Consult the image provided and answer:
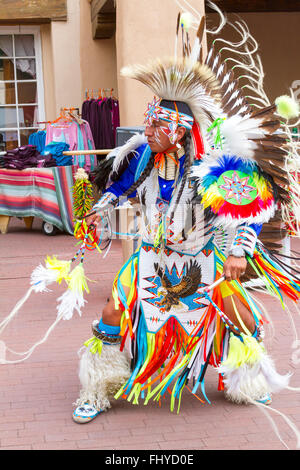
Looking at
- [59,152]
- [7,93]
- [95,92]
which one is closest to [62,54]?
[95,92]

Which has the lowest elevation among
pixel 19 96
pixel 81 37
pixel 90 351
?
pixel 90 351

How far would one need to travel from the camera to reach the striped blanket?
8938mm

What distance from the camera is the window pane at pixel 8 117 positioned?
38.4ft

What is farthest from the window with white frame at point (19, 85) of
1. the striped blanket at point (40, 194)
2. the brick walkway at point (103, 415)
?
the brick walkway at point (103, 415)

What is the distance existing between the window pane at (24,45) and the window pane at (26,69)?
0.38 ft

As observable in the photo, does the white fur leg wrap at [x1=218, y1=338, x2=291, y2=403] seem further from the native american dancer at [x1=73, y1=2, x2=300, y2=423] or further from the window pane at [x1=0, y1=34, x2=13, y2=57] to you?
the window pane at [x1=0, y1=34, x2=13, y2=57]

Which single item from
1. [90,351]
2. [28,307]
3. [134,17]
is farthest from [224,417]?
[134,17]

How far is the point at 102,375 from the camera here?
134 inches

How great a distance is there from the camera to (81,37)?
36.7ft

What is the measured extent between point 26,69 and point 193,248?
29.8ft

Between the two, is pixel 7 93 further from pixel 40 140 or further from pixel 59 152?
pixel 59 152

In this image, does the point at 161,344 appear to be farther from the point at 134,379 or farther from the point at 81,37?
the point at 81,37

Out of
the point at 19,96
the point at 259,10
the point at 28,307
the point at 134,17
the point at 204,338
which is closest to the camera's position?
the point at 204,338

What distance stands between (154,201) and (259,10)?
26.4 feet
